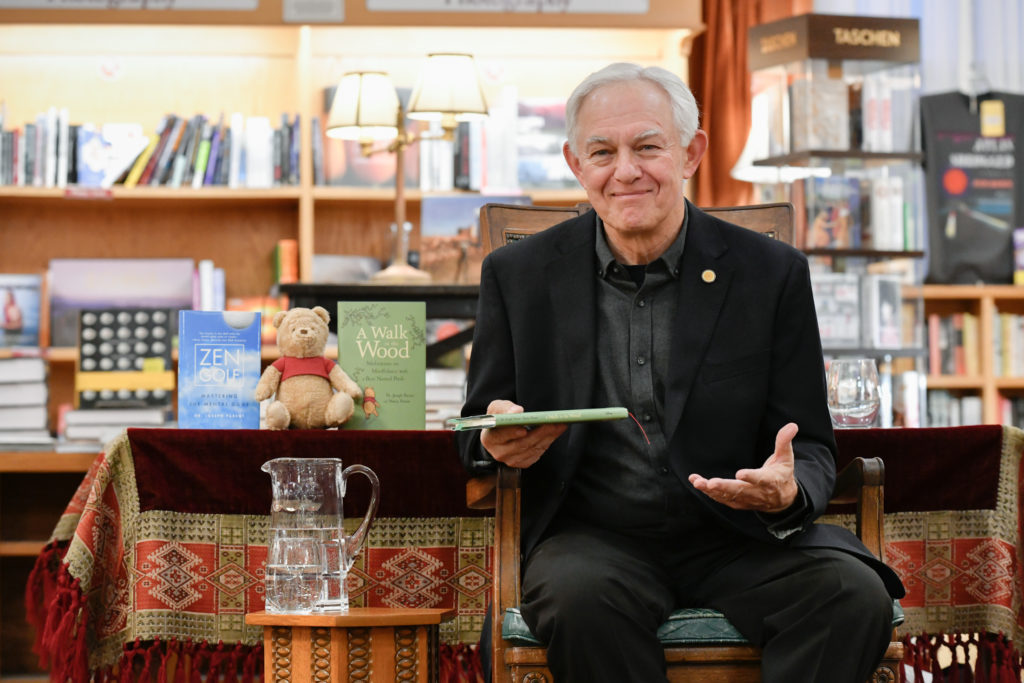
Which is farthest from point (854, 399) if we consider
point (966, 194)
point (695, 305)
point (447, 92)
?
point (966, 194)

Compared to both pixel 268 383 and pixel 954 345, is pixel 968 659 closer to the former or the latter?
pixel 268 383

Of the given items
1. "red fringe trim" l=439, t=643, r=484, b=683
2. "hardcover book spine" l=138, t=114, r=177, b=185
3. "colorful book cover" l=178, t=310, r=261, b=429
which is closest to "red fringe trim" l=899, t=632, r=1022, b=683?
"red fringe trim" l=439, t=643, r=484, b=683

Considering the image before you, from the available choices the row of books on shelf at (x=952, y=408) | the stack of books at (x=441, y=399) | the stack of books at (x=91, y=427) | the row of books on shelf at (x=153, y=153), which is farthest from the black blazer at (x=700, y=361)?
the row of books on shelf at (x=952, y=408)

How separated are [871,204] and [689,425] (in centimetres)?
300

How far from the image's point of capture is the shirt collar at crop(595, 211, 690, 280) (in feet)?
6.10

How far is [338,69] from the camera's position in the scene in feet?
15.1

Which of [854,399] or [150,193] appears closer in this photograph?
[854,399]

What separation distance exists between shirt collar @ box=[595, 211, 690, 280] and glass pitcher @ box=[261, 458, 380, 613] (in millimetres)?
502

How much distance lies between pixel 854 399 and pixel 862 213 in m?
2.42

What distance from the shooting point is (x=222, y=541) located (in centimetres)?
205

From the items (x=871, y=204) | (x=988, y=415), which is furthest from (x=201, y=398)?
(x=988, y=415)

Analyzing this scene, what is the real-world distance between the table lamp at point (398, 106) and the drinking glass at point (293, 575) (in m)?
1.60

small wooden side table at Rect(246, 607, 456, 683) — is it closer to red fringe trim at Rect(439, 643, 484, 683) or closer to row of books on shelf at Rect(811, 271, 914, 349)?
red fringe trim at Rect(439, 643, 484, 683)

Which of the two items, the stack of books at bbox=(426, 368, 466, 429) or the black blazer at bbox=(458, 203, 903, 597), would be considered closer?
the black blazer at bbox=(458, 203, 903, 597)
